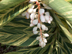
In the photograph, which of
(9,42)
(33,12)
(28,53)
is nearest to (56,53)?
(28,53)

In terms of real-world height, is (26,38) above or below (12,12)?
below

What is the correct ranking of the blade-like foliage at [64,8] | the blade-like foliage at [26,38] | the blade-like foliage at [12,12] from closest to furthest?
the blade-like foliage at [64,8], the blade-like foliage at [12,12], the blade-like foliage at [26,38]

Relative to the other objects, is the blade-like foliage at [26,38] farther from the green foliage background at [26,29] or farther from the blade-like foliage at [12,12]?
the blade-like foliage at [12,12]

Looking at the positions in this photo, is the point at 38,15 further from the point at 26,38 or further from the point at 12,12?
the point at 26,38

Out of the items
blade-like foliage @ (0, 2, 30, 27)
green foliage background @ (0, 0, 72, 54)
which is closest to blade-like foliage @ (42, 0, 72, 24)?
green foliage background @ (0, 0, 72, 54)

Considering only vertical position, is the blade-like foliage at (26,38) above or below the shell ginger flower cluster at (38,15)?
below

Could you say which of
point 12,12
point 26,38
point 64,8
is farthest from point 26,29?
point 64,8

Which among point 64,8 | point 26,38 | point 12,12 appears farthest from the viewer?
point 26,38

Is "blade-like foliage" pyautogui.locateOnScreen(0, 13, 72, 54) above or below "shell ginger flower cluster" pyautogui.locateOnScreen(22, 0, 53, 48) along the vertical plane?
below

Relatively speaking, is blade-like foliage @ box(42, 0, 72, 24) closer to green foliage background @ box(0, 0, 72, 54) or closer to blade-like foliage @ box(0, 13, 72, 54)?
green foliage background @ box(0, 0, 72, 54)

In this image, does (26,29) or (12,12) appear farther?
(26,29)

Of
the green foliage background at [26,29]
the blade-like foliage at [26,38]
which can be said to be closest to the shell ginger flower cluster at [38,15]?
the green foliage background at [26,29]
